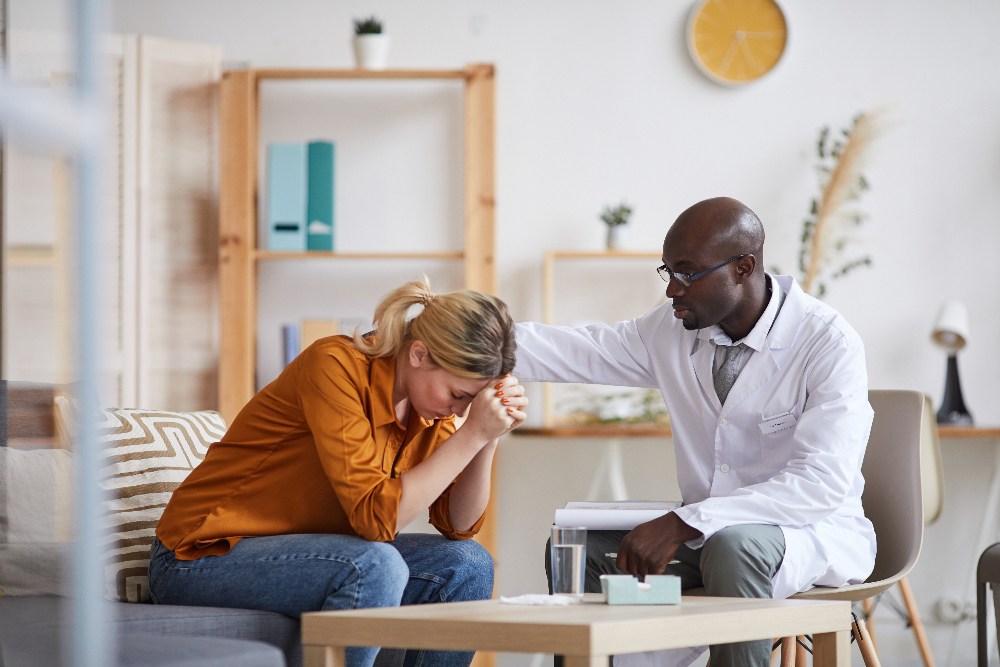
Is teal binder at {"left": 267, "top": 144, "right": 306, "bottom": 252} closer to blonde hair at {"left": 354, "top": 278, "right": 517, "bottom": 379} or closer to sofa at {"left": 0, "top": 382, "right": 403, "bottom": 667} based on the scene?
blonde hair at {"left": 354, "top": 278, "right": 517, "bottom": 379}

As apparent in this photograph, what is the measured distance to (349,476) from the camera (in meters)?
1.54

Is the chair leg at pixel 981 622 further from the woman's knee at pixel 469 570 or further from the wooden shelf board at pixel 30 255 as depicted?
the wooden shelf board at pixel 30 255

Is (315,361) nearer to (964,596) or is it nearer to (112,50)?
(112,50)

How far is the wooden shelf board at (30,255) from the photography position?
0.88m

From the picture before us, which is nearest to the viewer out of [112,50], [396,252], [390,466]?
[390,466]

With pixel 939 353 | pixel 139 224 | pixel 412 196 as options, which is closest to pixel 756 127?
pixel 939 353

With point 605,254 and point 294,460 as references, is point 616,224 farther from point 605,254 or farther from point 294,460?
point 294,460

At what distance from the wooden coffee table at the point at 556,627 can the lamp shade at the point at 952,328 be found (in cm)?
200

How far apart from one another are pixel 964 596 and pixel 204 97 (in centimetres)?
306

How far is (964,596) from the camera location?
328 centimetres

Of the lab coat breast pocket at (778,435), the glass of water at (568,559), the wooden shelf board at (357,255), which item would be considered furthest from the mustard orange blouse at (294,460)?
the wooden shelf board at (357,255)

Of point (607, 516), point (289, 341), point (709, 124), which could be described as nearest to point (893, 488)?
point (607, 516)

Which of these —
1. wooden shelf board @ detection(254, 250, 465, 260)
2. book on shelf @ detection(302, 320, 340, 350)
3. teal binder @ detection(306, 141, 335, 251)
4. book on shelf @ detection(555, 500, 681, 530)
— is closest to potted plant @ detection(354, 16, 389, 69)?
teal binder @ detection(306, 141, 335, 251)

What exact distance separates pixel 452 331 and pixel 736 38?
2296 mm
